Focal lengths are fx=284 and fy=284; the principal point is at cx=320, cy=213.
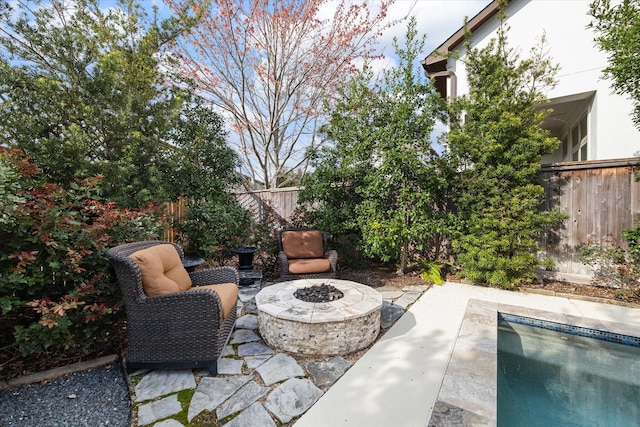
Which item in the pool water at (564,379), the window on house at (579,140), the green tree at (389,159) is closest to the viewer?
the pool water at (564,379)

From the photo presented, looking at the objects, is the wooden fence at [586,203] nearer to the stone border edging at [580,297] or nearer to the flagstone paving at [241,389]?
the stone border edging at [580,297]

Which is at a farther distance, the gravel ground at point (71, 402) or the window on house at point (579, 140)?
the window on house at point (579, 140)

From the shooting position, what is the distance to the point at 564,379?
8.25 ft

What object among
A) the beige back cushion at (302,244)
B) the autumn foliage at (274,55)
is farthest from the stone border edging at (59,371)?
the autumn foliage at (274,55)

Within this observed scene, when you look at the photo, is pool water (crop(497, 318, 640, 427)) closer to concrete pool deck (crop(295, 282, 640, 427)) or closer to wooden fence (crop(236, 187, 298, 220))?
concrete pool deck (crop(295, 282, 640, 427))

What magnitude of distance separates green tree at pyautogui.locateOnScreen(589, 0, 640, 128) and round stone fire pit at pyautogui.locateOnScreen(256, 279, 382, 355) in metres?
4.01

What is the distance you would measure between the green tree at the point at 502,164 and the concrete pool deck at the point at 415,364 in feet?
2.10

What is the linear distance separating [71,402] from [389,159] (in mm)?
4379

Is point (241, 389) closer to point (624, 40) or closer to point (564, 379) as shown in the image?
point (564, 379)

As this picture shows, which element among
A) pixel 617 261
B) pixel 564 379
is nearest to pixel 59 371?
pixel 564 379

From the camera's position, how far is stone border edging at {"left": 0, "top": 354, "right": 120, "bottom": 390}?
2.19 metres

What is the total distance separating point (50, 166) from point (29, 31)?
195cm

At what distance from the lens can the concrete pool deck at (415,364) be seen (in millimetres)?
1818

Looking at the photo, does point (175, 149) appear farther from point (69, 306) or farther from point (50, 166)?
point (69, 306)
